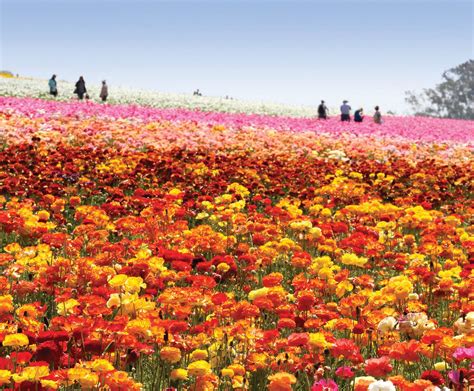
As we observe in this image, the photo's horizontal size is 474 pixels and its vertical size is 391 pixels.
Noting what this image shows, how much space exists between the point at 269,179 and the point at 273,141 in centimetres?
779

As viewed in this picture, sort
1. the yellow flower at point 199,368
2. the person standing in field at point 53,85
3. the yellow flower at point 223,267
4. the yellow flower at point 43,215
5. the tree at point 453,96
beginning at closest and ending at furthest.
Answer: the yellow flower at point 199,368 < the yellow flower at point 223,267 < the yellow flower at point 43,215 < the person standing in field at point 53,85 < the tree at point 453,96

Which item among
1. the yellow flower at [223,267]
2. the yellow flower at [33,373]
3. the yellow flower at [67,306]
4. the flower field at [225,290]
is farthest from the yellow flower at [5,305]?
the yellow flower at [223,267]

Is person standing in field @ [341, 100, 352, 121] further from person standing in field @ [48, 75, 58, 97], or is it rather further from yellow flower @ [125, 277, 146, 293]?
yellow flower @ [125, 277, 146, 293]

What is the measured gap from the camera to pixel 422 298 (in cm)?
496

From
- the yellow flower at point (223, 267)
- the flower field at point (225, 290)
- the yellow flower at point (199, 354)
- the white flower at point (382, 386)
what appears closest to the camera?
the white flower at point (382, 386)

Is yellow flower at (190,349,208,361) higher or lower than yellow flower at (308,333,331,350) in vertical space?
lower

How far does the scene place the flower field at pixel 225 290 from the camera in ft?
9.73

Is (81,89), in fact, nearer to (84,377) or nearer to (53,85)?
(53,85)

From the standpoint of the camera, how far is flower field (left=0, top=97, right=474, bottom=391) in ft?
9.73

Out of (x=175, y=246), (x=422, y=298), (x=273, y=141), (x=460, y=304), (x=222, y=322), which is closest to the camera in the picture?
(x=222, y=322)

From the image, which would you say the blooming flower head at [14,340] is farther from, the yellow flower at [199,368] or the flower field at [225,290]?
the yellow flower at [199,368]

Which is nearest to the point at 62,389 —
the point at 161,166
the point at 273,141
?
the point at 161,166

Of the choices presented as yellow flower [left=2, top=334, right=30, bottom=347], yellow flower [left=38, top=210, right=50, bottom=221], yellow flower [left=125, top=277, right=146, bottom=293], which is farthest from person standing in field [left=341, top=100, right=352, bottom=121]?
yellow flower [left=2, top=334, right=30, bottom=347]

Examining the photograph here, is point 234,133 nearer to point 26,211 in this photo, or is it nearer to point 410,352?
point 26,211
